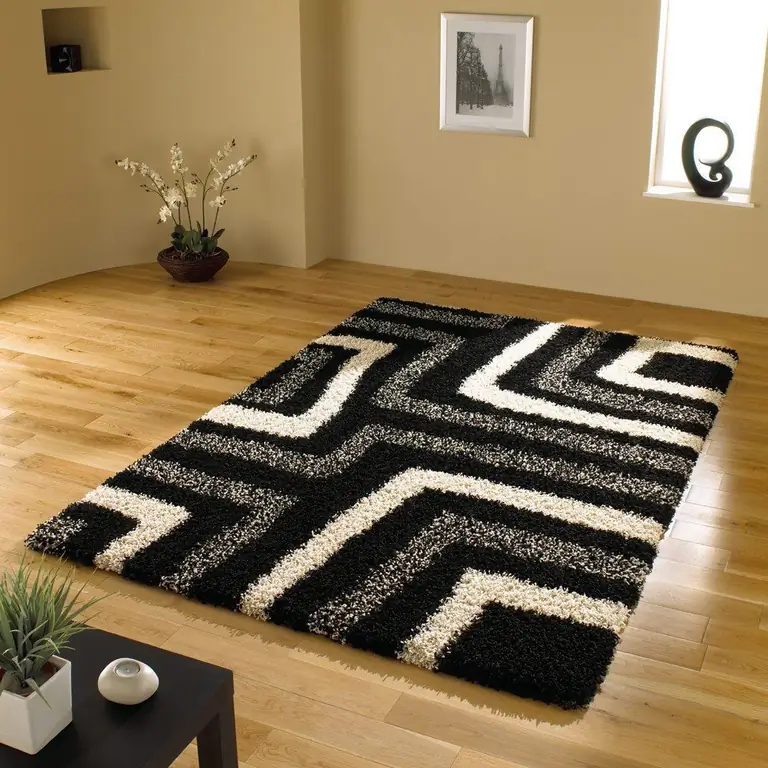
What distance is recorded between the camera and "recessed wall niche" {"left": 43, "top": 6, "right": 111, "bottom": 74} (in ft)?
17.0

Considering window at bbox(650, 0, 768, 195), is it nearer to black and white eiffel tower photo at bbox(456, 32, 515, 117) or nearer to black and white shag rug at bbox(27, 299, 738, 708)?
black and white eiffel tower photo at bbox(456, 32, 515, 117)

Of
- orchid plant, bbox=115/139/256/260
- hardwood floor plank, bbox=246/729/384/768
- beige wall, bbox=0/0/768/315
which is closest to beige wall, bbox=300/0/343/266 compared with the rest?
beige wall, bbox=0/0/768/315

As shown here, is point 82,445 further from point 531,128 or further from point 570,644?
point 531,128

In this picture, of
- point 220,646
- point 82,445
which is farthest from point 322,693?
point 82,445

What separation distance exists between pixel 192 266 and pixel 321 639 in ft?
9.32

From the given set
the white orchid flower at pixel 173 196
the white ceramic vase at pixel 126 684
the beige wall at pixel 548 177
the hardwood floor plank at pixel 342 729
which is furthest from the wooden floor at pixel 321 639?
the white ceramic vase at pixel 126 684

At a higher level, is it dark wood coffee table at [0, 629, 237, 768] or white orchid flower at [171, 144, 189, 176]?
white orchid flower at [171, 144, 189, 176]

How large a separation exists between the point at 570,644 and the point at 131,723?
46.9 inches

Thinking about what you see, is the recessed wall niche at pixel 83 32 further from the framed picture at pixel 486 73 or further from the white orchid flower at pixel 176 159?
the framed picture at pixel 486 73

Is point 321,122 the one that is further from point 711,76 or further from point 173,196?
point 711,76

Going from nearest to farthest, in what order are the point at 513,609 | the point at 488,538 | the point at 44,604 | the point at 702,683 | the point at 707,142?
the point at 44,604 < the point at 702,683 < the point at 513,609 < the point at 488,538 < the point at 707,142

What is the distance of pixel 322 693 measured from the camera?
8.20ft

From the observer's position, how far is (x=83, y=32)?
205 inches

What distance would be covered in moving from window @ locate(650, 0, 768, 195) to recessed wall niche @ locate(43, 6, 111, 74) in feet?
8.64
